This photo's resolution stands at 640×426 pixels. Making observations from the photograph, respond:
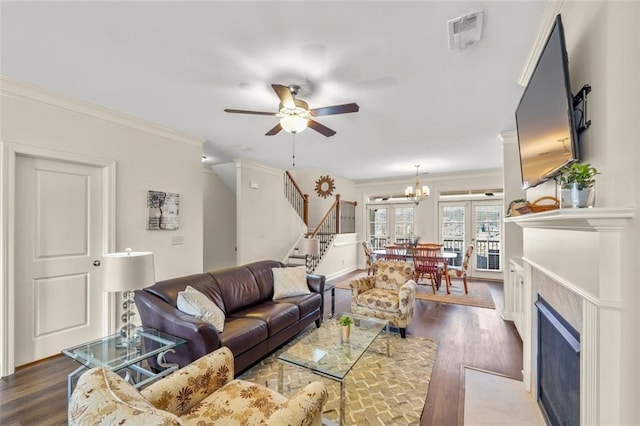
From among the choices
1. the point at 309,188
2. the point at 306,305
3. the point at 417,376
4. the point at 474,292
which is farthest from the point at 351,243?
the point at 417,376

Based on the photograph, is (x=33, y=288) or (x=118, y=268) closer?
(x=118, y=268)

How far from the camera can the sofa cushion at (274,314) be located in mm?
2875

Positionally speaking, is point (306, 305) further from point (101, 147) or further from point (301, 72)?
point (101, 147)

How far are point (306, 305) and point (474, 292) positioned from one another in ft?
12.8

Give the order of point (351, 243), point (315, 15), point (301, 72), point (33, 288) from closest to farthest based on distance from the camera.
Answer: point (315, 15) < point (301, 72) < point (33, 288) < point (351, 243)

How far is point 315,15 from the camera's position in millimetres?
1734

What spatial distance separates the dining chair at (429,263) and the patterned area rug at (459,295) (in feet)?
0.70

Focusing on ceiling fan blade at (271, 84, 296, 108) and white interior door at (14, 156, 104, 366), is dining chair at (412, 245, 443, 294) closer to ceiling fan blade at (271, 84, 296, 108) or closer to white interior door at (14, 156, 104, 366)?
ceiling fan blade at (271, 84, 296, 108)

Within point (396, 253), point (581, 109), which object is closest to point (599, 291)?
point (581, 109)

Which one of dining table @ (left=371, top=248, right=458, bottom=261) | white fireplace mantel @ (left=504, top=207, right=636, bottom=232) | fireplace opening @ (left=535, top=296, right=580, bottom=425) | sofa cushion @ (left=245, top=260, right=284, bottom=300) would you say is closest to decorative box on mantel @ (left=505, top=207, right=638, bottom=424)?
white fireplace mantel @ (left=504, top=207, right=636, bottom=232)

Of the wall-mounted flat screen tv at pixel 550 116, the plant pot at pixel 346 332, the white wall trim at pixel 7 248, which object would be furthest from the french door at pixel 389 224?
the white wall trim at pixel 7 248

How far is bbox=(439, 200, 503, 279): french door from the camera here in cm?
698

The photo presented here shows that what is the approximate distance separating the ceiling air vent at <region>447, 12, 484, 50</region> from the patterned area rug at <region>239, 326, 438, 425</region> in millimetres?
2714

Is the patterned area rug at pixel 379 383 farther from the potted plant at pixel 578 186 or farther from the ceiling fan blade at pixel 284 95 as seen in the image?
the ceiling fan blade at pixel 284 95
